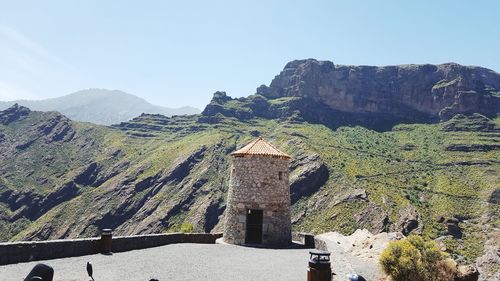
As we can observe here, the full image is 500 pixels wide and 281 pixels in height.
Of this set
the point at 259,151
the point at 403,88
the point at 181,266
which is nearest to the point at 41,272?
the point at 181,266

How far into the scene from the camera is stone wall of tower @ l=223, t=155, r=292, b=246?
26281mm

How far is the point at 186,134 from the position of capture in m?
171

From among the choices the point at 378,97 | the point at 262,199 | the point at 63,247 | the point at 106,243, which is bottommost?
the point at 106,243

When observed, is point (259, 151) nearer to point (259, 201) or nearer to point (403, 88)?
point (259, 201)

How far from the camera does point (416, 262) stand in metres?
12.2

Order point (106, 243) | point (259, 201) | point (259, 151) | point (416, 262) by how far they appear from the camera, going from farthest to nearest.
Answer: point (259, 151)
point (259, 201)
point (106, 243)
point (416, 262)

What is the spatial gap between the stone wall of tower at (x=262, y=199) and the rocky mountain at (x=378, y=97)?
139m

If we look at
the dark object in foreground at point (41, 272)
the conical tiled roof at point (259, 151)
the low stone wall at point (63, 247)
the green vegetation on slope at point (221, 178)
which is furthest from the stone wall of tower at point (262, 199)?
the green vegetation on slope at point (221, 178)

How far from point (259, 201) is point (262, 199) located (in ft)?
0.70

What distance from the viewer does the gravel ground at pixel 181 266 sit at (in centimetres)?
1452

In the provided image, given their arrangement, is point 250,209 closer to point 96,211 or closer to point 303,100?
point 96,211

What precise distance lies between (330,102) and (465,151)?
7651 centimetres

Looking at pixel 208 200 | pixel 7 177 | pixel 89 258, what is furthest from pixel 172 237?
pixel 7 177

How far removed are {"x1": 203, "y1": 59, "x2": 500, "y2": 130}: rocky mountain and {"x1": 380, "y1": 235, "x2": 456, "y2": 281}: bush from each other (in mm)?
152108
